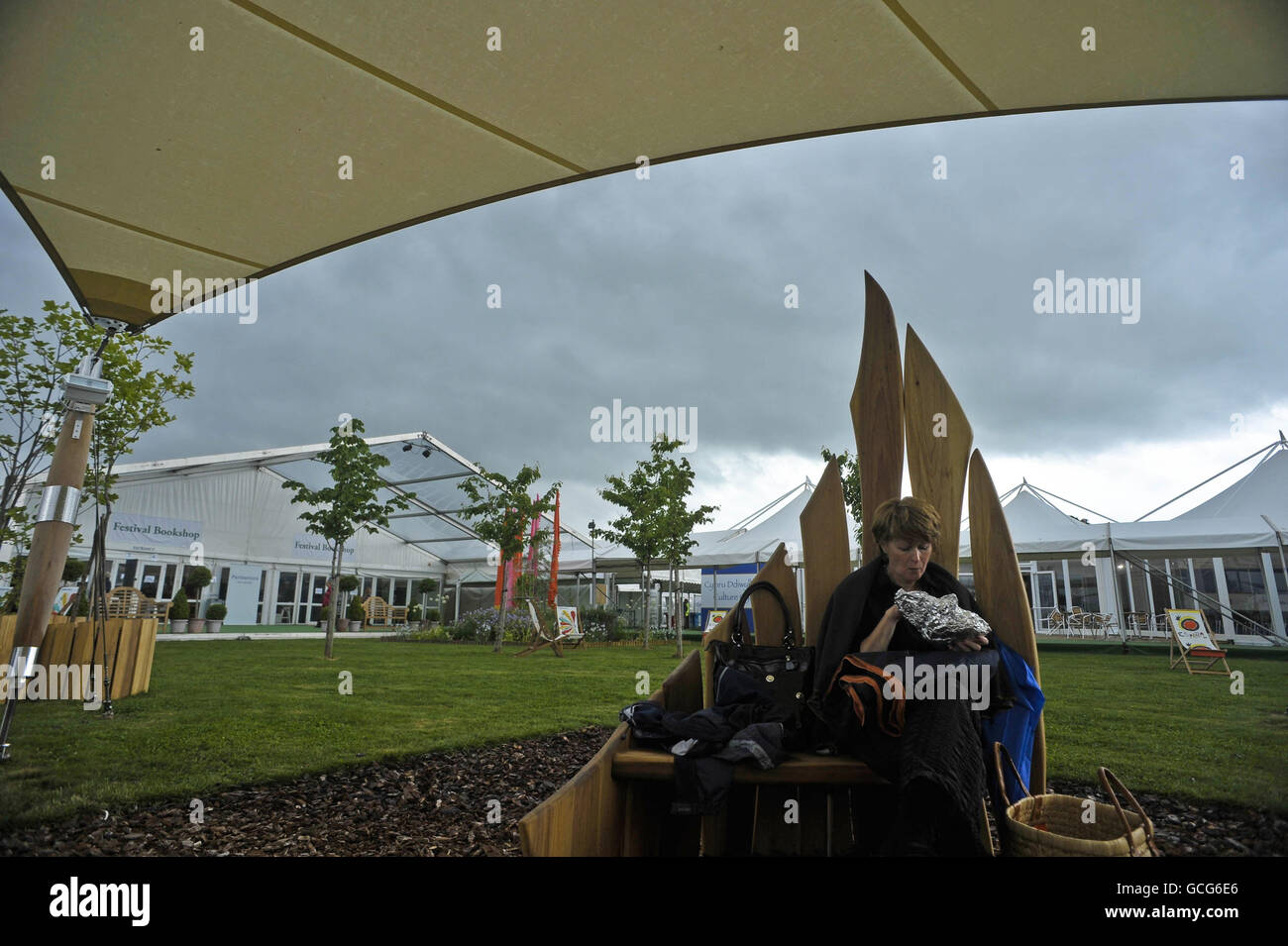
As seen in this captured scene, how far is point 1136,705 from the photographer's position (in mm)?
5668

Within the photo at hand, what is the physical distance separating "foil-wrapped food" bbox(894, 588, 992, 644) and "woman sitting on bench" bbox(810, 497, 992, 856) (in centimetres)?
3

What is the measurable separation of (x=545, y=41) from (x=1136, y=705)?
6.91 m

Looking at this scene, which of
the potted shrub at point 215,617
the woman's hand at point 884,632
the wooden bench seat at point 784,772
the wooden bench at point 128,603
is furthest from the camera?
the potted shrub at point 215,617

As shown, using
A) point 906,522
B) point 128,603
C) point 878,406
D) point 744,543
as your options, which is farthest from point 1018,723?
point 128,603

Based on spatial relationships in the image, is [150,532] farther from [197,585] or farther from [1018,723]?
[1018,723]

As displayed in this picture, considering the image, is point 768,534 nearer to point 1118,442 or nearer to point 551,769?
point 1118,442

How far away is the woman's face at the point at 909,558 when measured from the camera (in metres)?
2.05

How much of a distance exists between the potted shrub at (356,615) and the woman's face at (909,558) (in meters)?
21.0

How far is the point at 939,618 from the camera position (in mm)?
1853

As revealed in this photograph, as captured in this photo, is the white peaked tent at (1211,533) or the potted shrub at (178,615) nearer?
the white peaked tent at (1211,533)

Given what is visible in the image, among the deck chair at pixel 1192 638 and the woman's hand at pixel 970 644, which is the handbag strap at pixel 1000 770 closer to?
the woman's hand at pixel 970 644

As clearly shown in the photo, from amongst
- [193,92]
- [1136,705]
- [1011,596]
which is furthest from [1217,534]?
[193,92]

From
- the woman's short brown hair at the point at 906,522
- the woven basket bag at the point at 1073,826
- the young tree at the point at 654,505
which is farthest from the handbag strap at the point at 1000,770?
the young tree at the point at 654,505

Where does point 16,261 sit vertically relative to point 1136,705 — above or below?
above
